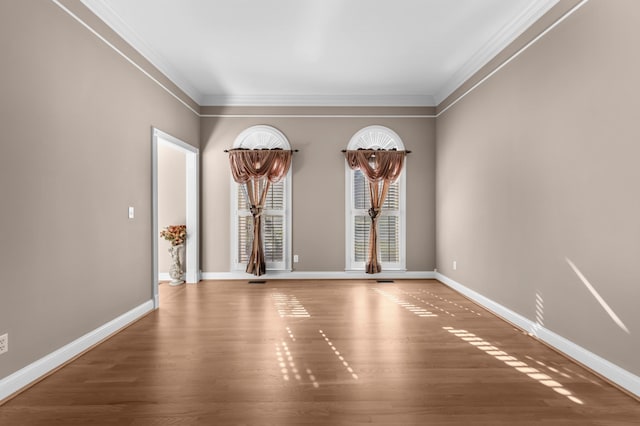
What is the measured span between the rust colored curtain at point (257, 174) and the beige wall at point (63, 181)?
6.14ft

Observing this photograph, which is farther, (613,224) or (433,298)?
(433,298)

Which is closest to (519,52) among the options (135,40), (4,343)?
(135,40)

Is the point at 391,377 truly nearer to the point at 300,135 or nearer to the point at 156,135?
the point at 156,135

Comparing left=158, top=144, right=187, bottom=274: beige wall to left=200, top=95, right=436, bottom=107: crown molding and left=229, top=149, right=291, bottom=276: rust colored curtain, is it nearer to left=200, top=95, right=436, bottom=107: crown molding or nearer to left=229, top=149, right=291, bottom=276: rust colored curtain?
left=229, top=149, right=291, bottom=276: rust colored curtain

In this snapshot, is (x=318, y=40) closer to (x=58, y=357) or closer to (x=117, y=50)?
(x=117, y=50)

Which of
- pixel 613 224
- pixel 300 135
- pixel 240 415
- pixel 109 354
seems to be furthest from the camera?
pixel 300 135

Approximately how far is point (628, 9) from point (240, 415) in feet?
11.9

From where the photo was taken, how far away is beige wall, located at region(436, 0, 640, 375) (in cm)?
223

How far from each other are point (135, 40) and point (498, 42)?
409cm

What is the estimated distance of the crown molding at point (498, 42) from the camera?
305 cm

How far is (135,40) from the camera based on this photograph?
365 cm

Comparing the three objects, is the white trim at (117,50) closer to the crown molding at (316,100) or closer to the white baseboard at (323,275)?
the crown molding at (316,100)

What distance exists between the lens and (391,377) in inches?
93.5

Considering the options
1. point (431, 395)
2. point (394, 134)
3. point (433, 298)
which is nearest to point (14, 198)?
point (431, 395)
